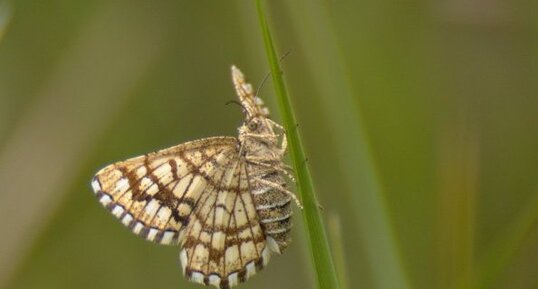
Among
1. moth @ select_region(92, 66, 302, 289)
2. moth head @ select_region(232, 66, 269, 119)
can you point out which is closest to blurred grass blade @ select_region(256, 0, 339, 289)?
moth @ select_region(92, 66, 302, 289)

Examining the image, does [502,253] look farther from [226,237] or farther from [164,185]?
[164,185]

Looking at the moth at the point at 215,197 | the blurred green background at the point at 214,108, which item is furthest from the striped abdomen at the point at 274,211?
the blurred green background at the point at 214,108

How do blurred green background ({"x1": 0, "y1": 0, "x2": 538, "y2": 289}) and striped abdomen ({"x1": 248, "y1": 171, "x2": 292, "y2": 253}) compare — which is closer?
striped abdomen ({"x1": 248, "y1": 171, "x2": 292, "y2": 253})

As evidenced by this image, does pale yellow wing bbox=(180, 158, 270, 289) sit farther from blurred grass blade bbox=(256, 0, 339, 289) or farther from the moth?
blurred grass blade bbox=(256, 0, 339, 289)

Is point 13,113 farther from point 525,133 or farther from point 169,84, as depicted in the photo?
point 525,133

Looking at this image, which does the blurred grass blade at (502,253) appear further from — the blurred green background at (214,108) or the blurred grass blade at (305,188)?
the blurred green background at (214,108)

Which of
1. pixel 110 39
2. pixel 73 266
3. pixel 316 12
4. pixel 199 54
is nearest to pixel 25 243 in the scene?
pixel 73 266
